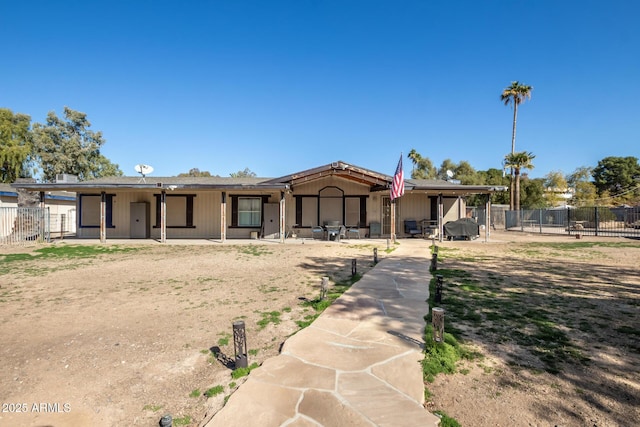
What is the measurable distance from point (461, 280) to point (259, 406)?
630 centimetres

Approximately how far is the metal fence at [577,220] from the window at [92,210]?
91.9ft

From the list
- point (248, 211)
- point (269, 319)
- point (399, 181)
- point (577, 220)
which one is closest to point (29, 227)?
point (248, 211)

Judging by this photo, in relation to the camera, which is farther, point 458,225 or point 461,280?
Result: point 458,225

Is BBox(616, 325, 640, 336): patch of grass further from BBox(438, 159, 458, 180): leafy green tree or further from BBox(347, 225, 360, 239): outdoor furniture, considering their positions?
BBox(438, 159, 458, 180): leafy green tree

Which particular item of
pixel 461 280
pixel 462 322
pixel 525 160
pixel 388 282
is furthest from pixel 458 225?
pixel 525 160

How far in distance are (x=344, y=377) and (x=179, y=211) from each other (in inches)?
672

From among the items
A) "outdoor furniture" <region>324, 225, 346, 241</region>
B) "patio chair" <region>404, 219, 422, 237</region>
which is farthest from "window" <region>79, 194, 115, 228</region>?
"patio chair" <region>404, 219, 422, 237</region>

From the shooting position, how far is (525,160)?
3161 cm

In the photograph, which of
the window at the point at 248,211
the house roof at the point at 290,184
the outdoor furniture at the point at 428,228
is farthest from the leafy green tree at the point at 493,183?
the window at the point at 248,211

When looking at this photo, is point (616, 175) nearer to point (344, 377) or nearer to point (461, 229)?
point (461, 229)

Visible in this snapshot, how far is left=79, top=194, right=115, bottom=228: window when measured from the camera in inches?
687

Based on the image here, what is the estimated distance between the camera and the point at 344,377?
3.13 m

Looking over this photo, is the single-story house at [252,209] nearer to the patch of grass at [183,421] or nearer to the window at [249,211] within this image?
the window at [249,211]

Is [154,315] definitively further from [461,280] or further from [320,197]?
[320,197]
